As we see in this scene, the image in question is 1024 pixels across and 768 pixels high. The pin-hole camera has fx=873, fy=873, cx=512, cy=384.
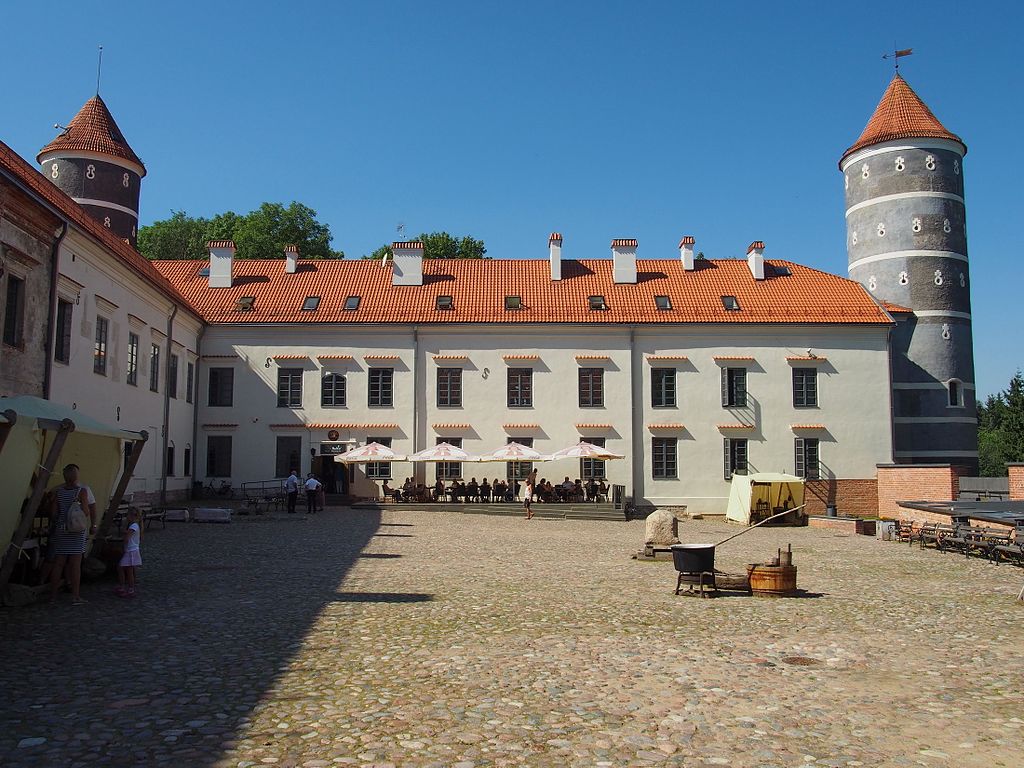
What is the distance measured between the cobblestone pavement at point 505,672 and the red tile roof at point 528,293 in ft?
76.4

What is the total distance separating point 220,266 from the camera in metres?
39.6

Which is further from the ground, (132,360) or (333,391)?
(132,360)

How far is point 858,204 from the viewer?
4453 cm

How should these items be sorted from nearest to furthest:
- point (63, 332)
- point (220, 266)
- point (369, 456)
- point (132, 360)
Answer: point (63, 332) → point (132, 360) → point (369, 456) → point (220, 266)

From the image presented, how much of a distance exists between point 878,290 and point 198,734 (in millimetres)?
43134

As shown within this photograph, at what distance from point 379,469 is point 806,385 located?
60.9ft

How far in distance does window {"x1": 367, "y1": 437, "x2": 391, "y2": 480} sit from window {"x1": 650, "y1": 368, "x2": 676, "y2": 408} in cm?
1143

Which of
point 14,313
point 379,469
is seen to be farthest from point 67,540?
point 379,469

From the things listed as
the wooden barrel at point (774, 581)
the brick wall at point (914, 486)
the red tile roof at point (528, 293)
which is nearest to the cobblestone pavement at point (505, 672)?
the wooden barrel at point (774, 581)

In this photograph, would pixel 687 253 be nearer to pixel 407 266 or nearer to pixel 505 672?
pixel 407 266

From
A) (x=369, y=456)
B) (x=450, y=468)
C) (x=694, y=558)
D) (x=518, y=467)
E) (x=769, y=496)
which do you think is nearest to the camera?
(x=694, y=558)

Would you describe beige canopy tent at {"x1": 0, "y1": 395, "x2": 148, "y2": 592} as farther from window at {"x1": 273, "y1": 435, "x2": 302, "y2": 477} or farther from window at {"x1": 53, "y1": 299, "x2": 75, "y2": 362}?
window at {"x1": 273, "y1": 435, "x2": 302, "y2": 477}

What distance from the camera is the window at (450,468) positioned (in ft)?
120

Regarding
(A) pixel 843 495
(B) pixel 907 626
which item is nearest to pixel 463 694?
(B) pixel 907 626
